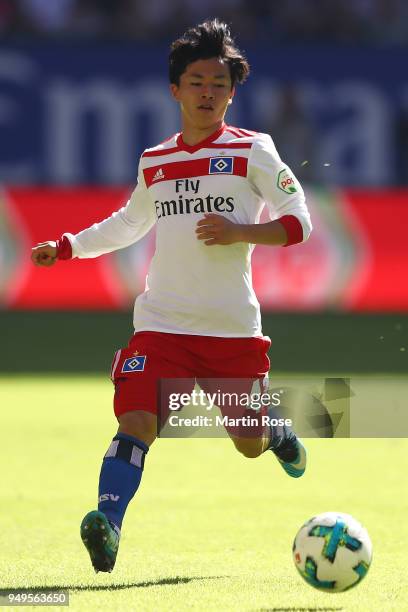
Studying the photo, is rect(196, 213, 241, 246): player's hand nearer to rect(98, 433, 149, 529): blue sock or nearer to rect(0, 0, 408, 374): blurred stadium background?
rect(98, 433, 149, 529): blue sock

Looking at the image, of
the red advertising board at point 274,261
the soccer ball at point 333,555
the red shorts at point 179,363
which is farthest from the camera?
the red advertising board at point 274,261

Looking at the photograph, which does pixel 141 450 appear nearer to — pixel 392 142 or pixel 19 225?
pixel 19 225

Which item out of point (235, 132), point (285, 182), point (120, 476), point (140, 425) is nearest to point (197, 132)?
point (235, 132)

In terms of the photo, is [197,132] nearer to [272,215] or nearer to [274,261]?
[272,215]

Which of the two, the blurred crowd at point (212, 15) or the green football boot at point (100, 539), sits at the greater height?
the blurred crowd at point (212, 15)

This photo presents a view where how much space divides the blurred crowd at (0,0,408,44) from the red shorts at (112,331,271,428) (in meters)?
14.0

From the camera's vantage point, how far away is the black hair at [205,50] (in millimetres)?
5723

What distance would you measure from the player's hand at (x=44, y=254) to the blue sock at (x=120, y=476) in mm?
1000

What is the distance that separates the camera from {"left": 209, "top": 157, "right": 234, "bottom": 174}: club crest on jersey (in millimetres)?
5656

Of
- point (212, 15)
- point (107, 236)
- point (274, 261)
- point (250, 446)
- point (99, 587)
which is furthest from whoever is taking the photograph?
point (212, 15)

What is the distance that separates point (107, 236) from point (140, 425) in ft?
3.49

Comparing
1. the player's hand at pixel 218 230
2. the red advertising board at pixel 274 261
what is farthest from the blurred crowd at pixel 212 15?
the player's hand at pixel 218 230

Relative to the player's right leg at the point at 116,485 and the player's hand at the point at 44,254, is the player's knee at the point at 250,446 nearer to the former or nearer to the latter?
the player's right leg at the point at 116,485

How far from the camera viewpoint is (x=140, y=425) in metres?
5.38
